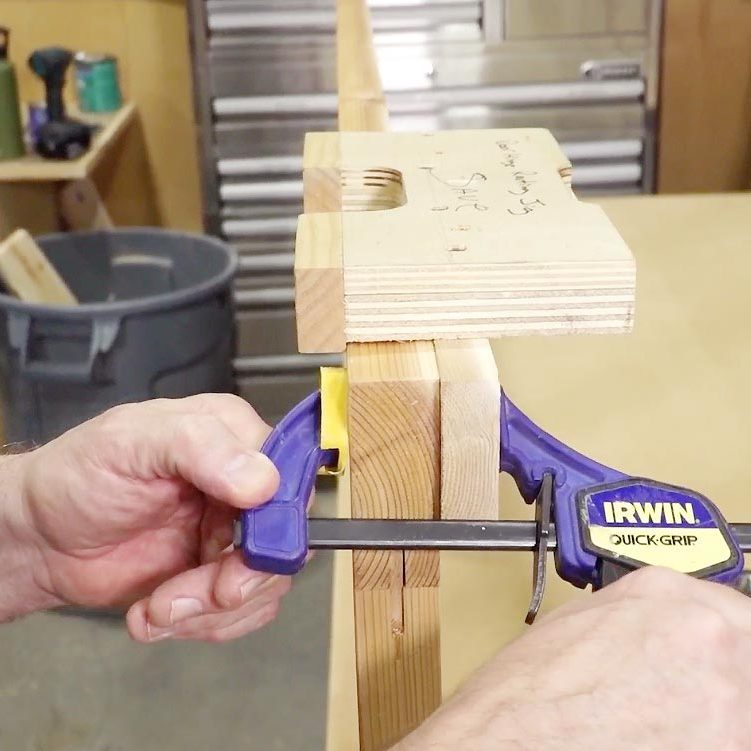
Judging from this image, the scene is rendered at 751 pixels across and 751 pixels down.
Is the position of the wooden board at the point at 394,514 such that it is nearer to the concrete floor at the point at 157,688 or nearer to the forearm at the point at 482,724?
the forearm at the point at 482,724

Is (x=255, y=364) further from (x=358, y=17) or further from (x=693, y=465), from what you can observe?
(x=693, y=465)

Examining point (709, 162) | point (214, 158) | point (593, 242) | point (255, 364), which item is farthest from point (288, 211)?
point (593, 242)

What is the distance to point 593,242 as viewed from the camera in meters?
0.45

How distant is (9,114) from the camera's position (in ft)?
5.82

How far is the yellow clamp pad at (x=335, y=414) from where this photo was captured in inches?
17.4

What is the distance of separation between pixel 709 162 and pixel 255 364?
111 cm

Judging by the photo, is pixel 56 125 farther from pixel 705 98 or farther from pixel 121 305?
pixel 705 98

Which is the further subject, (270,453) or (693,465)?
(693,465)

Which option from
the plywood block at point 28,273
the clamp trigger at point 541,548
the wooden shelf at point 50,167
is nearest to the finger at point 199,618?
the clamp trigger at point 541,548

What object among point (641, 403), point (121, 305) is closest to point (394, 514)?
point (641, 403)

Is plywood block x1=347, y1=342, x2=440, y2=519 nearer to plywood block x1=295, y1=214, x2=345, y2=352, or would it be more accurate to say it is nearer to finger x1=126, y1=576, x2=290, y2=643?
plywood block x1=295, y1=214, x2=345, y2=352

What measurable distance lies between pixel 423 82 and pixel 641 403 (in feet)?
4.15

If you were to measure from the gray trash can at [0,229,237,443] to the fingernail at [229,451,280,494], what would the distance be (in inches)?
44.1

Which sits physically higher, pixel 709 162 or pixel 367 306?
pixel 367 306
